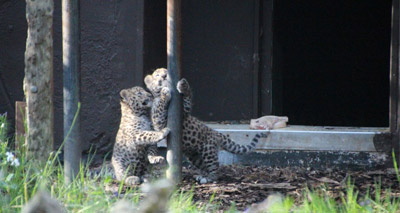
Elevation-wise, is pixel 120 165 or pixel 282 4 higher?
pixel 282 4

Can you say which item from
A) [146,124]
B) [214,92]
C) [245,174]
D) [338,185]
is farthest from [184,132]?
[214,92]

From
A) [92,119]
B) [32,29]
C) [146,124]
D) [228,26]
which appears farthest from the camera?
[228,26]

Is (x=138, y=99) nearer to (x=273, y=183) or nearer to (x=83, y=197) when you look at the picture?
(x=273, y=183)

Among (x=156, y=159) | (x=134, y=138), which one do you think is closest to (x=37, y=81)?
(x=134, y=138)

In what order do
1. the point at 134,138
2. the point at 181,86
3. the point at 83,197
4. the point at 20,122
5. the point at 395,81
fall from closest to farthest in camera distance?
1. the point at 83,197
2. the point at 20,122
3. the point at 181,86
4. the point at 134,138
5. the point at 395,81

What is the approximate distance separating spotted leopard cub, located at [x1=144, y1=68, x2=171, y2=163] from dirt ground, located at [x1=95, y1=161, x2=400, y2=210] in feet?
1.33

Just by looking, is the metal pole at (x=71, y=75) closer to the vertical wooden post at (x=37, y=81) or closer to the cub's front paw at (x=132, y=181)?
the vertical wooden post at (x=37, y=81)

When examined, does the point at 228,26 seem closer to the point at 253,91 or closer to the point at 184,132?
the point at 253,91

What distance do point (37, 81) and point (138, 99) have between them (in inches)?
60.2

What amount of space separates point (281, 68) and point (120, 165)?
14.3 feet

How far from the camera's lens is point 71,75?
4578 millimetres

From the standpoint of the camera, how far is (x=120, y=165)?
5801 millimetres

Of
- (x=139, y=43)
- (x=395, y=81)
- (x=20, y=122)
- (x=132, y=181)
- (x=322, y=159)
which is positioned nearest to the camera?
(x=20, y=122)

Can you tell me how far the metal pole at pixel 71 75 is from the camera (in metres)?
4.56
